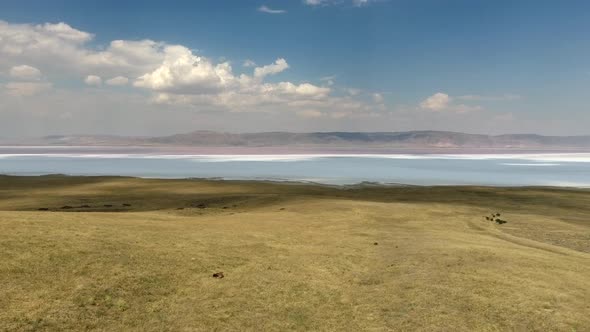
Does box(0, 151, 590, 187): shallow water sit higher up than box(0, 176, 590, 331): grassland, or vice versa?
box(0, 151, 590, 187): shallow water

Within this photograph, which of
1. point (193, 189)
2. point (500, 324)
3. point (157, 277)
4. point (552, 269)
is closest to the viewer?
point (500, 324)

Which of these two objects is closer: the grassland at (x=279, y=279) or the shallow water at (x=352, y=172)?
the grassland at (x=279, y=279)

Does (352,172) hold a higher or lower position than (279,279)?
higher

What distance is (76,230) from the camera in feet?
54.5

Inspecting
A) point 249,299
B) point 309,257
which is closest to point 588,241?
point 309,257

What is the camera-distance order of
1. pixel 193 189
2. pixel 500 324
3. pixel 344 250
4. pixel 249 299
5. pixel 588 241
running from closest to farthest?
pixel 500 324
pixel 249 299
pixel 344 250
pixel 588 241
pixel 193 189

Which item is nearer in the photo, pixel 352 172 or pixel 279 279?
pixel 279 279

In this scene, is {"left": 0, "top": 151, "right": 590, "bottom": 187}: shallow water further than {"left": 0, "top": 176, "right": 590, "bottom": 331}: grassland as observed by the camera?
Yes

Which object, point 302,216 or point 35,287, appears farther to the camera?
point 302,216

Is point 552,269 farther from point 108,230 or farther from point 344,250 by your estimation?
point 108,230

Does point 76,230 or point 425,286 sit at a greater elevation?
point 76,230

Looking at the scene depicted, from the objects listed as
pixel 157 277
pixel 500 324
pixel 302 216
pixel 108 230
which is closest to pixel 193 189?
pixel 302 216

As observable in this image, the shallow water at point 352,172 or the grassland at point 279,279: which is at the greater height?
the shallow water at point 352,172

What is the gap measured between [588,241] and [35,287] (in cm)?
2659
